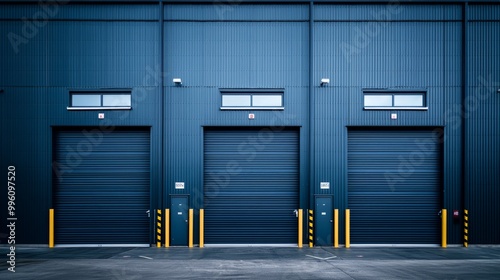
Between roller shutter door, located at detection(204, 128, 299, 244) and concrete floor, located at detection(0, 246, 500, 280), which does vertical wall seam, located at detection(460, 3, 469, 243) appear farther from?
roller shutter door, located at detection(204, 128, 299, 244)

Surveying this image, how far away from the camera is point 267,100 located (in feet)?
50.6

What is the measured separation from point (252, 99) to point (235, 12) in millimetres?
3820

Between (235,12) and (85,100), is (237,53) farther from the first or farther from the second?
(85,100)

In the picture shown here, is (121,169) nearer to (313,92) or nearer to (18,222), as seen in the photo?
(18,222)

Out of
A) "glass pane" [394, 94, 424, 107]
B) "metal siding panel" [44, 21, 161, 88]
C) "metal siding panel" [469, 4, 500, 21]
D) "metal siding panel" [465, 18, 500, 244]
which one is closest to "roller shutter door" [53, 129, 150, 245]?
"metal siding panel" [44, 21, 161, 88]

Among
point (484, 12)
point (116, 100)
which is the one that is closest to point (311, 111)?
point (116, 100)

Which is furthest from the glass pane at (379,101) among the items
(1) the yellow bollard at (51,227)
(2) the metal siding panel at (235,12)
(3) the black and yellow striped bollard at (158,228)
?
(1) the yellow bollard at (51,227)

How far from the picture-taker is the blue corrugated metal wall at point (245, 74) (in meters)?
15.1

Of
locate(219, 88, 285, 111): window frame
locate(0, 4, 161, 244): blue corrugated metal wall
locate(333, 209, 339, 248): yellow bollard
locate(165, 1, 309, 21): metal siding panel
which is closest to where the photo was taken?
locate(333, 209, 339, 248): yellow bollard

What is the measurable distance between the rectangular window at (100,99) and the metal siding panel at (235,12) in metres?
3.82

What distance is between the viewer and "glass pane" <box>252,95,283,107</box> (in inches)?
607

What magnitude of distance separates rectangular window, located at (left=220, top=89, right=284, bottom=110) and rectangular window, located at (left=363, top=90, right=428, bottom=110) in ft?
12.4

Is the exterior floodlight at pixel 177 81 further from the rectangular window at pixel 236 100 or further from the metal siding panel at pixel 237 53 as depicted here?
the rectangular window at pixel 236 100

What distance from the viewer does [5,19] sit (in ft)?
50.4
